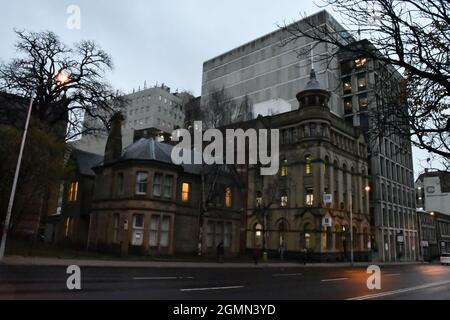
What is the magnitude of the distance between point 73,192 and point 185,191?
1262 cm

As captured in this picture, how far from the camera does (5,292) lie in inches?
404

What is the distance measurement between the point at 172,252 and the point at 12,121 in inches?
743

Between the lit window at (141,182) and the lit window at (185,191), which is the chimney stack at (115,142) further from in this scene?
the lit window at (185,191)

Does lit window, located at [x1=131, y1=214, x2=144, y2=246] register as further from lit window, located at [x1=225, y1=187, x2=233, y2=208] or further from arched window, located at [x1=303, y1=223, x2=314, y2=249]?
arched window, located at [x1=303, y1=223, x2=314, y2=249]

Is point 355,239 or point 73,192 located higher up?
point 73,192

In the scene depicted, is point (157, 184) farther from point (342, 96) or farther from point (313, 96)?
point (342, 96)

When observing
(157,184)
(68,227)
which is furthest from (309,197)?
(68,227)

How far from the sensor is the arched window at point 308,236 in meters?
43.2

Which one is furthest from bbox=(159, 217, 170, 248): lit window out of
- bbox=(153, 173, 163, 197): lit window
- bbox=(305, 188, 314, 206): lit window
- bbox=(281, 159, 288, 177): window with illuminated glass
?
bbox=(281, 159, 288, 177): window with illuminated glass

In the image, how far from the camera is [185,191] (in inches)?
1483

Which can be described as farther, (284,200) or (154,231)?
(284,200)
